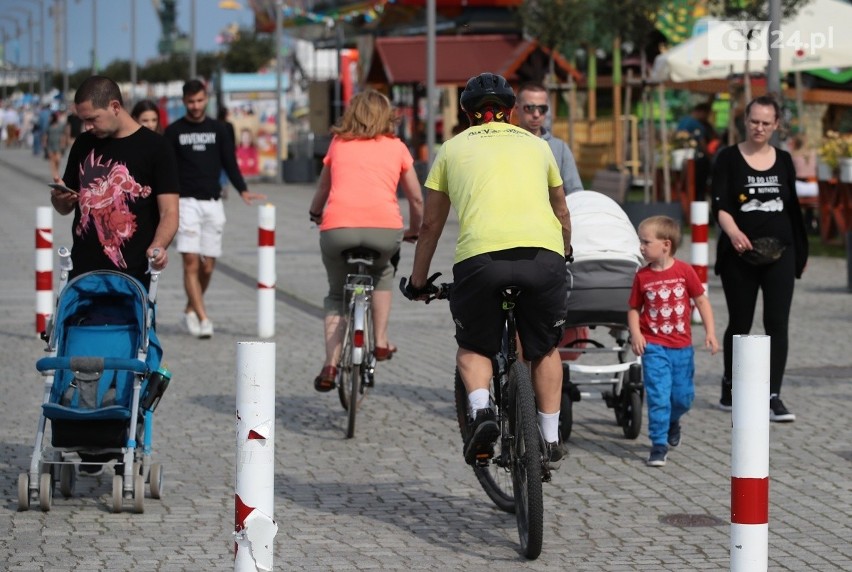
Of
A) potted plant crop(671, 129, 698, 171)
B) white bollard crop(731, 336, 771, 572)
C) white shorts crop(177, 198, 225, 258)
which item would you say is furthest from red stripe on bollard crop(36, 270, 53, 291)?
potted plant crop(671, 129, 698, 171)

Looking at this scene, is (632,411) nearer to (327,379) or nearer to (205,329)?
(327,379)

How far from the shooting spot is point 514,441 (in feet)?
20.7

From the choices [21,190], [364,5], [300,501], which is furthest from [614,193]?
[364,5]

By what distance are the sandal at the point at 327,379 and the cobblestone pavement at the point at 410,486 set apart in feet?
0.83

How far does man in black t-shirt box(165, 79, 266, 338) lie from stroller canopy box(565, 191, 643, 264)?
4541mm

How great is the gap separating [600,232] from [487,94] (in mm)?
2306

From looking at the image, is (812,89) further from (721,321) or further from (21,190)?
(721,321)

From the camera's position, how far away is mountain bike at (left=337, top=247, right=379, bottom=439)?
8.84 m

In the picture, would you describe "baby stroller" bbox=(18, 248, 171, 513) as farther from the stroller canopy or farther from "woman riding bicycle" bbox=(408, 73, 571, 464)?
the stroller canopy

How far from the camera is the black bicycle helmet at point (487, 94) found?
6496 mm

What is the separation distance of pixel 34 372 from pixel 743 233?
188 inches

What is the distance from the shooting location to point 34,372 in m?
11.0

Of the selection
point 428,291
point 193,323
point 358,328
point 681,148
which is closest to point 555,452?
point 428,291

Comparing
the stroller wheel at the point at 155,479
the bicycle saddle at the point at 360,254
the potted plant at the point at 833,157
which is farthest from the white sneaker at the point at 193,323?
the potted plant at the point at 833,157
